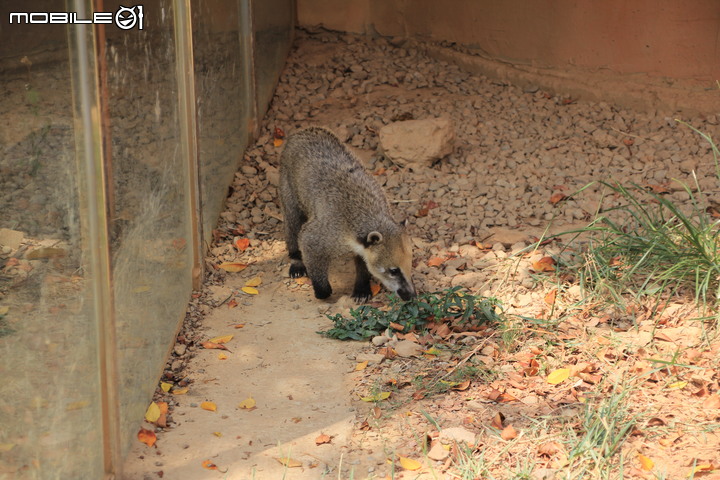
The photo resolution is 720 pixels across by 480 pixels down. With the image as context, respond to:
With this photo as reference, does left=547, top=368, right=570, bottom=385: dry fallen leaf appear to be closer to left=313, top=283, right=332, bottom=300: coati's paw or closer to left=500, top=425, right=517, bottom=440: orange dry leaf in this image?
left=500, top=425, right=517, bottom=440: orange dry leaf

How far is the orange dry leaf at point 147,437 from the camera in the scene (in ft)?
13.9

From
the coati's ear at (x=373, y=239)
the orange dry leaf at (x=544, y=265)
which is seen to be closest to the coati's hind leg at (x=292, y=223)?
the coati's ear at (x=373, y=239)

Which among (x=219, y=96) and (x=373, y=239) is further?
(x=219, y=96)

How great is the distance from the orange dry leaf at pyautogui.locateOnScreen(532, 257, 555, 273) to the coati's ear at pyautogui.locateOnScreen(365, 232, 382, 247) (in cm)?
109

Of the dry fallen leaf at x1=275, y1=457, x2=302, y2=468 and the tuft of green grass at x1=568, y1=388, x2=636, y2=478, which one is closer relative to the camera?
the tuft of green grass at x1=568, y1=388, x2=636, y2=478

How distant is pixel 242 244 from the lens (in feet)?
22.1

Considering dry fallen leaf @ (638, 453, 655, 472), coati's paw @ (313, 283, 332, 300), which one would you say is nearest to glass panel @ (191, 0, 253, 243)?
coati's paw @ (313, 283, 332, 300)

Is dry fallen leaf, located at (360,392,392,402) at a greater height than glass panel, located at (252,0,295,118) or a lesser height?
lesser

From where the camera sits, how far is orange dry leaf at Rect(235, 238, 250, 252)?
6.70m

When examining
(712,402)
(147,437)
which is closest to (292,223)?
(147,437)

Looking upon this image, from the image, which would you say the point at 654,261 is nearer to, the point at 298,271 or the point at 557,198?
the point at 557,198

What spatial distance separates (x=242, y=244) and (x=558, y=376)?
9.88 ft

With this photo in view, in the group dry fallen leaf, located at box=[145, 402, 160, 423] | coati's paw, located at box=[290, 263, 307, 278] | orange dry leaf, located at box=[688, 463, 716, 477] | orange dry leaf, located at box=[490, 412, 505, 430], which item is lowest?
dry fallen leaf, located at box=[145, 402, 160, 423]

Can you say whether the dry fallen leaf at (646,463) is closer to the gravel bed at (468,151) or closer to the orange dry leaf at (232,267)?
the gravel bed at (468,151)
